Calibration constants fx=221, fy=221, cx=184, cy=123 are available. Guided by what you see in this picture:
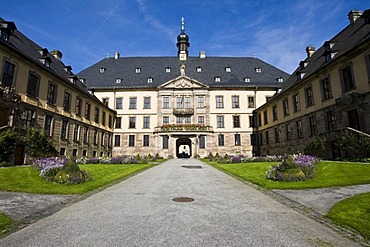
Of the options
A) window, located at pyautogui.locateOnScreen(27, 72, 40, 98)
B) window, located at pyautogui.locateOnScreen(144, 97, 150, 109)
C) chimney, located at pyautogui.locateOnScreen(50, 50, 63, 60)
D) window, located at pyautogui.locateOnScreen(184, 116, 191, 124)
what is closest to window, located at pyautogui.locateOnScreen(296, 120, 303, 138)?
window, located at pyautogui.locateOnScreen(184, 116, 191, 124)

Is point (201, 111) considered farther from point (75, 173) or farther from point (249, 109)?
point (75, 173)

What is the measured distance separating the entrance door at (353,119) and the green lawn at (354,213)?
14.4m

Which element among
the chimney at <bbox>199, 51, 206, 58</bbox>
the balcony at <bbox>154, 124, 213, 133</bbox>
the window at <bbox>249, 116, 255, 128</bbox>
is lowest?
the balcony at <bbox>154, 124, 213, 133</bbox>

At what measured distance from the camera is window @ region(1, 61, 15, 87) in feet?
60.4

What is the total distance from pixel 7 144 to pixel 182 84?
3001 cm

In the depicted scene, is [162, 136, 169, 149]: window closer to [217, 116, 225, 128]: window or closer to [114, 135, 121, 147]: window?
[114, 135, 121, 147]: window

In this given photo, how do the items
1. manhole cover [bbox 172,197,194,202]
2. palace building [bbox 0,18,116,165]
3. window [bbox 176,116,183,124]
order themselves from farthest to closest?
window [bbox 176,116,183,124], palace building [bbox 0,18,116,165], manhole cover [bbox 172,197,194,202]

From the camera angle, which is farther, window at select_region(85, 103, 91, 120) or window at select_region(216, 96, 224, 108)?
window at select_region(216, 96, 224, 108)

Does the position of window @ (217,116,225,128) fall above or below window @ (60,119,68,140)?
above

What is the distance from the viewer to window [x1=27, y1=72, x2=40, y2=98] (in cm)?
2127

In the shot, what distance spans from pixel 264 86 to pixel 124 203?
40.0 m

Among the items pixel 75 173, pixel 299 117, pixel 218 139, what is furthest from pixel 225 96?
pixel 75 173

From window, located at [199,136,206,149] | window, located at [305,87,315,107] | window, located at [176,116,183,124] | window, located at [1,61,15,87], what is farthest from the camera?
window, located at [176,116,183,124]

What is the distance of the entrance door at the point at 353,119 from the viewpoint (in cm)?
1862
